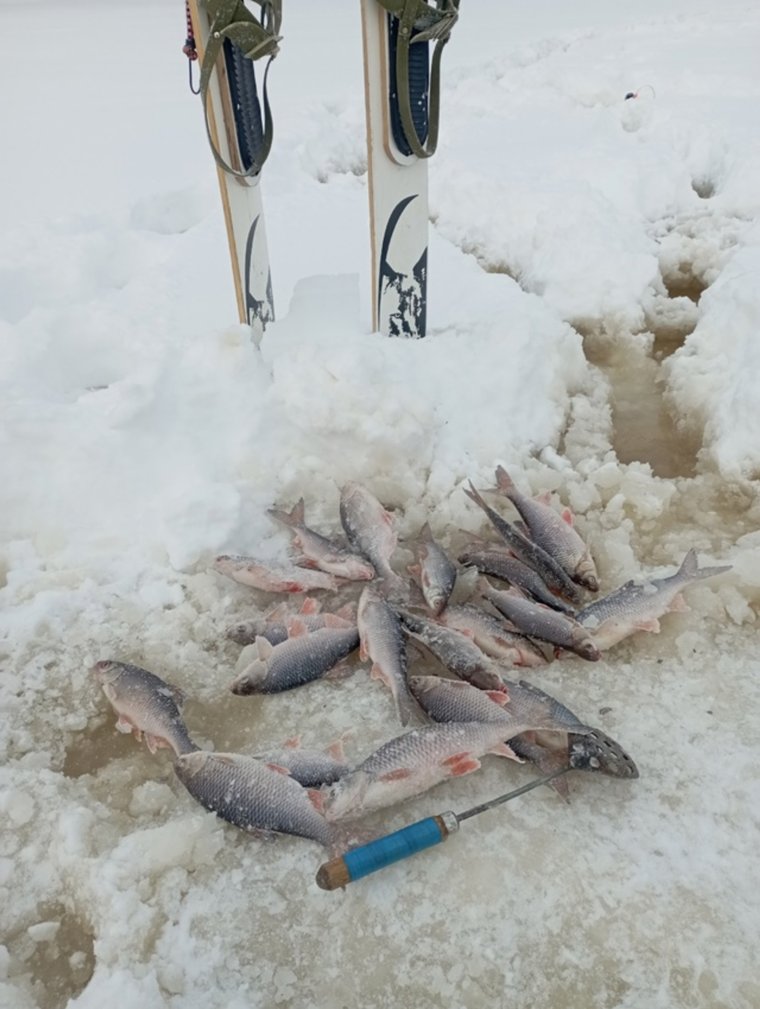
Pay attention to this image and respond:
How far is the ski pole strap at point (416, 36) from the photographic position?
370 centimetres

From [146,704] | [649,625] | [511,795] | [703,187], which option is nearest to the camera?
[511,795]

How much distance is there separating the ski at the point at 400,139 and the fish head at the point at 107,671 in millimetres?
2768

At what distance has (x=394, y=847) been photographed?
85.4 inches

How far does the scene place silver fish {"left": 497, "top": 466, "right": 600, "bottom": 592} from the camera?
3240 mm

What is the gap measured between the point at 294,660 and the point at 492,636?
86 centimetres

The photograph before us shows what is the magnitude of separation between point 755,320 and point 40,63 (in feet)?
52.0

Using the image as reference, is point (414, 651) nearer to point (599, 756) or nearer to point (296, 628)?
point (296, 628)

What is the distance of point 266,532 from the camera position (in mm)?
3623

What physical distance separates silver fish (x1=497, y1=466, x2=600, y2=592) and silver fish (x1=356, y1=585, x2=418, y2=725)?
0.88 metres

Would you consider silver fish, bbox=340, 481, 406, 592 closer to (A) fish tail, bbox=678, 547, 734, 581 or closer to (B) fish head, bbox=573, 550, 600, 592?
(B) fish head, bbox=573, 550, 600, 592

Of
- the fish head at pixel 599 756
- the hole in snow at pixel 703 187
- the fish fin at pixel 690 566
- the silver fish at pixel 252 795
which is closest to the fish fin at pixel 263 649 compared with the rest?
the silver fish at pixel 252 795

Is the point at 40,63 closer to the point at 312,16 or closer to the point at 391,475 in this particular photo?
the point at 312,16

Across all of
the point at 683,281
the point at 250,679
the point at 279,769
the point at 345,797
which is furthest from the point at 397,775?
the point at 683,281

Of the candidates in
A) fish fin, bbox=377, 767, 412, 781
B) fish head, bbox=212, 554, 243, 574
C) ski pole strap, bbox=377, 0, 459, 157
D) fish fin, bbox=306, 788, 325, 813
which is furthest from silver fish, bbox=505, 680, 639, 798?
ski pole strap, bbox=377, 0, 459, 157
